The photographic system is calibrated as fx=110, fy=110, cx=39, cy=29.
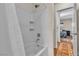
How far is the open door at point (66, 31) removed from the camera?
940mm

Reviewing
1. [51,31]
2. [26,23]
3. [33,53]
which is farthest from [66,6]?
[33,53]

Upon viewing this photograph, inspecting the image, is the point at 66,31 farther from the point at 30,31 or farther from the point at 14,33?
the point at 14,33

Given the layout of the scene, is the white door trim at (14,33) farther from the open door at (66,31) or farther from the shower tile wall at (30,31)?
the open door at (66,31)

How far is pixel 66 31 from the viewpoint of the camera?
3.14 ft

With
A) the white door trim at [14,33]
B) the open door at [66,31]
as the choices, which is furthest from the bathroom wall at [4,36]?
the open door at [66,31]

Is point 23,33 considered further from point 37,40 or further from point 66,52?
point 66,52

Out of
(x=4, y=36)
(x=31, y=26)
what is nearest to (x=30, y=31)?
(x=31, y=26)

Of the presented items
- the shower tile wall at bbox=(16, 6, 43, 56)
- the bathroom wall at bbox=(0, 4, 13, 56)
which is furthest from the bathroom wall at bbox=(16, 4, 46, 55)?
the bathroom wall at bbox=(0, 4, 13, 56)

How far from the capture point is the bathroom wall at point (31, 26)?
0.96 metres

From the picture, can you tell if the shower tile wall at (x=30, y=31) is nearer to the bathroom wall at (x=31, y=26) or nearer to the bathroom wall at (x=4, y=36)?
the bathroom wall at (x=31, y=26)

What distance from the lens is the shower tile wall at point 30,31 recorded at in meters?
0.96

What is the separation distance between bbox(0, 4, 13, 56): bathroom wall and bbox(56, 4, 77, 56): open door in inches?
17.2

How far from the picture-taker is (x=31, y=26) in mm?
982

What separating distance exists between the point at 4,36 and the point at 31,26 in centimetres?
25
